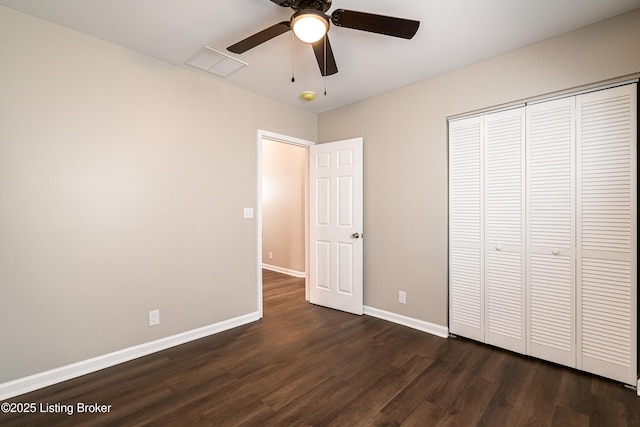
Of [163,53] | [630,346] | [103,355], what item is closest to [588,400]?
[630,346]

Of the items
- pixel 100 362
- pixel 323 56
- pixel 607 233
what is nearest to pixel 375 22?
pixel 323 56

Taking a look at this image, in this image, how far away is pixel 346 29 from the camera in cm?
215

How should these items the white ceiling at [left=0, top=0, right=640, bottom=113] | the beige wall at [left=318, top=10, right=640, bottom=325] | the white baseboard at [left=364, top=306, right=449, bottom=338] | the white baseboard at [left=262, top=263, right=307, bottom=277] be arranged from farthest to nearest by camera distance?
the white baseboard at [left=262, top=263, right=307, bottom=277] < the white baseboard at [left=364, top=306, right=449, bottom=338] < the beige wall at [left=318, top=10, right=640, bottom=325] < the white ceiling at [left=0, top=0, right=640, bottom=113]

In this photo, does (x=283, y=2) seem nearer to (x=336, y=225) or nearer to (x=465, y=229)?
(x=465, y=229)

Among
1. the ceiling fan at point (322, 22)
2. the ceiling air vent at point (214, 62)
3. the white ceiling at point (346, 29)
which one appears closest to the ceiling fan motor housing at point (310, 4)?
the ceiling fan at point (322, 22)

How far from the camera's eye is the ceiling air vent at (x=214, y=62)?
250 cm

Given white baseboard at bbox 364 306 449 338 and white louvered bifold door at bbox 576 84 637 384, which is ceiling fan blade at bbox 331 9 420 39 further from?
white baseboard at bbox 364 306 449 338

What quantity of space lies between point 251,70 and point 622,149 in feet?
9.92

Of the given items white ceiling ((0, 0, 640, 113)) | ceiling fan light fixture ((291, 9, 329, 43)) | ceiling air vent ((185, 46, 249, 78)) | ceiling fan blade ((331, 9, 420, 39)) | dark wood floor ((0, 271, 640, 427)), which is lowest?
dark wood floor ((0, 271, 640, 427))

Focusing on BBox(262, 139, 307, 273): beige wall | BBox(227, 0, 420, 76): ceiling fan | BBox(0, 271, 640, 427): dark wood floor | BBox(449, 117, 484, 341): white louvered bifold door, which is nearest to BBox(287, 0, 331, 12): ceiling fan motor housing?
BBox(227, 0, 420, 76): ceiling fan

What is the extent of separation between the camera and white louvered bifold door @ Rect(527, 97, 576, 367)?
2.28 meters

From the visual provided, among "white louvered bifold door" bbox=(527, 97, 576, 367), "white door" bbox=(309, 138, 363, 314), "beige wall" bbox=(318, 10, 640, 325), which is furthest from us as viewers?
"white door" bbox=(309, 138, 363, 314)

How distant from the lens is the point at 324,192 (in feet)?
12.5

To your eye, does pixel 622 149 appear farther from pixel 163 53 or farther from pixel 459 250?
pixel 163 53
